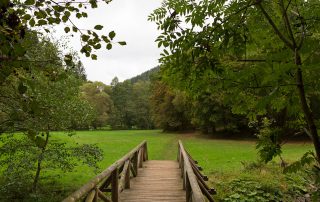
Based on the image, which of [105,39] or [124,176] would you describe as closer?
[105,39]

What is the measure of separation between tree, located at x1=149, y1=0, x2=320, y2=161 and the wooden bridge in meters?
1.87

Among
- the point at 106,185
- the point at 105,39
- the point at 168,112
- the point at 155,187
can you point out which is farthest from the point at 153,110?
the point at 105,39

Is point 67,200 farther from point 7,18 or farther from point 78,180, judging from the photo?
point 78,180

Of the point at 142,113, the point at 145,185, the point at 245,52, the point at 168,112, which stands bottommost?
the point at 145,185

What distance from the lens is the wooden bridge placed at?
218 inches

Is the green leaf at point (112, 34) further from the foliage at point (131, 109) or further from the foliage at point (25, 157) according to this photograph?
the foliage at point (131, 109)

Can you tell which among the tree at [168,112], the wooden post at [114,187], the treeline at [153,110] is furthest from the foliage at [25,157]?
the tree at [168,112]

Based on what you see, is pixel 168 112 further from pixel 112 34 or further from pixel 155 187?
pixel 112 34

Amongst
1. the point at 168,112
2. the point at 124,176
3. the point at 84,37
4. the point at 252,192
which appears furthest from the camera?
the point at 168,112

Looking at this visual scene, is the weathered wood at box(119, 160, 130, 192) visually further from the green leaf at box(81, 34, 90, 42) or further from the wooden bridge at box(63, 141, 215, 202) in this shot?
the green leaf at box(81, 34, 90, 42)

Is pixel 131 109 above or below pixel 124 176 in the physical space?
above

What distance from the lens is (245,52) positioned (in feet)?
8.84

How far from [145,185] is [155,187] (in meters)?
0.51

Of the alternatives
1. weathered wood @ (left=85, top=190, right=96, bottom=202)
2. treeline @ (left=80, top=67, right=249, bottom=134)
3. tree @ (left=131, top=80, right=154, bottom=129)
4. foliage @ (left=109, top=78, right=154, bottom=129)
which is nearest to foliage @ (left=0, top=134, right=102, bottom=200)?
weathered wood @ (left=85, top=190, right=96, bottom=202)
